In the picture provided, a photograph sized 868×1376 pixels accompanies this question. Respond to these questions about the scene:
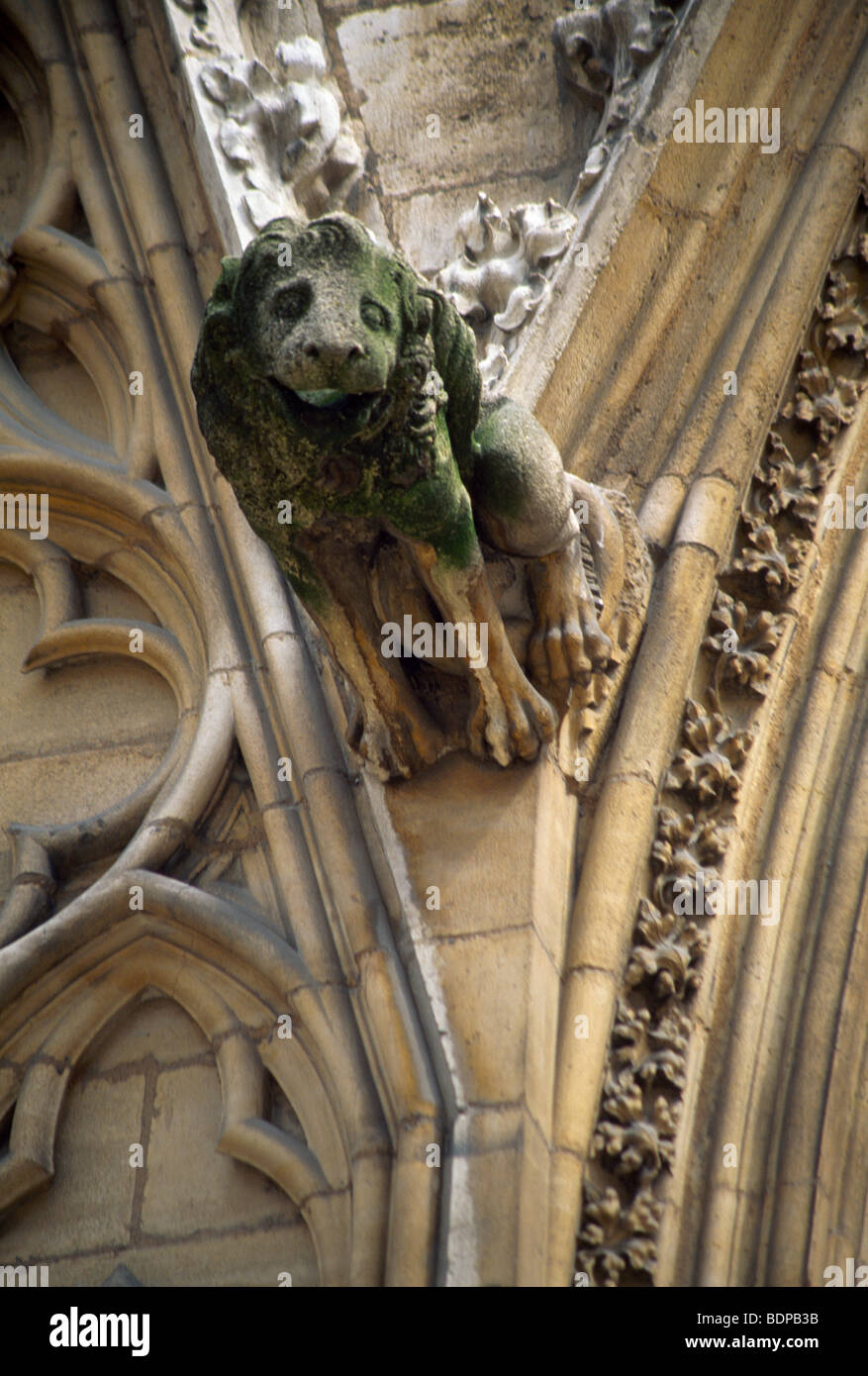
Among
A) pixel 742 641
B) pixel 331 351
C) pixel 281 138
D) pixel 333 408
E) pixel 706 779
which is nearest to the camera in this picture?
pixel 331 351

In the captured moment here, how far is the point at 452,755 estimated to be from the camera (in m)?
3.69

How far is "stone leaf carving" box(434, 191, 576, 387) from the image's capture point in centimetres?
400

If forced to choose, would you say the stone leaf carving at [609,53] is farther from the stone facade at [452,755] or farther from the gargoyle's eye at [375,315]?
the gargoyle's eye at [375,315]

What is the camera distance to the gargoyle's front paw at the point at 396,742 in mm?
3602

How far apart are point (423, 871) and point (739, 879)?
2.12 feet

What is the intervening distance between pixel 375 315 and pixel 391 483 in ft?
0.94

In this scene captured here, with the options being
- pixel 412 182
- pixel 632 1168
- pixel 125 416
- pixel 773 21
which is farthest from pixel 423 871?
pixel 773 21

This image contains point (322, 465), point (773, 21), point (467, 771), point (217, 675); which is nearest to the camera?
point (322, 465)

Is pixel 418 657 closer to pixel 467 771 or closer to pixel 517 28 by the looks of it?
pixel 467 771

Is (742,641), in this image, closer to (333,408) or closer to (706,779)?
(706,779)

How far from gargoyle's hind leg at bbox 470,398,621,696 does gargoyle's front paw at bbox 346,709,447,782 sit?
229 mm

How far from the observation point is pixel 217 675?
Answer: 13.2ft

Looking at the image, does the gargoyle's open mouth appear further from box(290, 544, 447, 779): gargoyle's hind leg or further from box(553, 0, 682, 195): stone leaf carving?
box(553, 0, 682, 195): stone leaf carving

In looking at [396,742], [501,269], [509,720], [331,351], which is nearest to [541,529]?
Result: [509,720]
